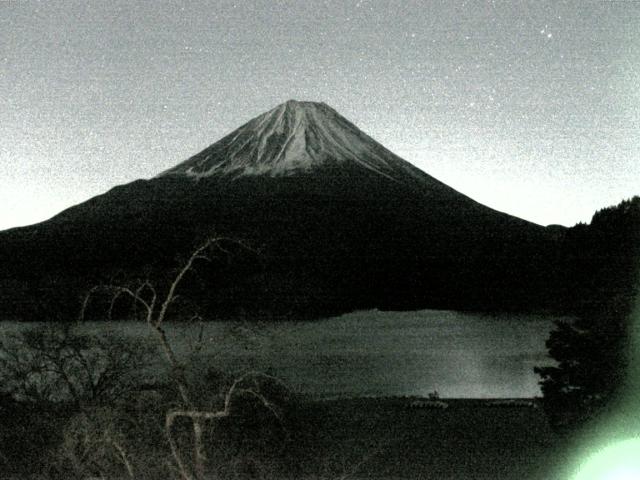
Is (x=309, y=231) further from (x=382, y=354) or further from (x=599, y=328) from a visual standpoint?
Answer: (x=599, y=328)

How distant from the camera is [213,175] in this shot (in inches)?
5241

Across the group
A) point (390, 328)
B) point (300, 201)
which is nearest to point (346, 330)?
point (390, 328)

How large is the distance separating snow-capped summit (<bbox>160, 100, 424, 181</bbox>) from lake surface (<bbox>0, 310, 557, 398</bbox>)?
215 ft

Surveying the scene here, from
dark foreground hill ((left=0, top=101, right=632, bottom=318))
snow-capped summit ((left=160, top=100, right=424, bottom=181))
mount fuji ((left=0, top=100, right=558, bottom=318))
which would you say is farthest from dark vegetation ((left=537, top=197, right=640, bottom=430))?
snow-capped summit ((left=160, top=100, right=424, bottom=181))

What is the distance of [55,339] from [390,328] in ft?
188

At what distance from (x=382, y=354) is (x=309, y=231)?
75.9 m

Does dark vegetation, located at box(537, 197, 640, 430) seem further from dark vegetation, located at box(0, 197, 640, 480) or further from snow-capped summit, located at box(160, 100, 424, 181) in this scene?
snow-capped summit, located at box(160, 100, 424, 181)

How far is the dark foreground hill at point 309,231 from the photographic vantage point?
9688 cm

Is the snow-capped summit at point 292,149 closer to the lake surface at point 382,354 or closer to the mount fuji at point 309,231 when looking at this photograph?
the mount fuji at point 309,231

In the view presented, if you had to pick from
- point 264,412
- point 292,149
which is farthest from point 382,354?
point 292,149

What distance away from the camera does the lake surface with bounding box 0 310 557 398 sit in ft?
76.3

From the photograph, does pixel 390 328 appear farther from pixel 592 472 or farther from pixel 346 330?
pixel 592 472

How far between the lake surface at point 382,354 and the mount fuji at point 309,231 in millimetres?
22450

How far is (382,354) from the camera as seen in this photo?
139 ft
